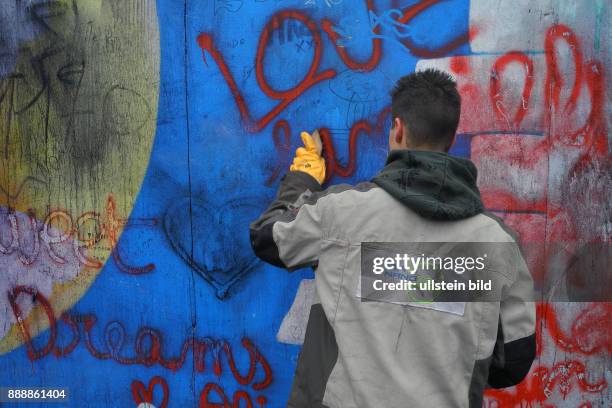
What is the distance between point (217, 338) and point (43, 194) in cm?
108

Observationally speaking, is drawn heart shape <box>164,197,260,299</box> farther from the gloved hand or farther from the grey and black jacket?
the grey and black jacket

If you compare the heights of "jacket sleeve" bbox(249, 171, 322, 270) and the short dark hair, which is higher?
the short dark hair

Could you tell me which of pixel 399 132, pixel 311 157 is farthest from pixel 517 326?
pixel 311 157

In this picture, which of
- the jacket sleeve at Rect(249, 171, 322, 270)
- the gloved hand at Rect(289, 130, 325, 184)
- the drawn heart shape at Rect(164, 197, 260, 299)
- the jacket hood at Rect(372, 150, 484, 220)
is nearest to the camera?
the jacket hood at Rect(372, 150, 484, 220)

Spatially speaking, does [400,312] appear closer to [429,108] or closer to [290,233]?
[290,233]

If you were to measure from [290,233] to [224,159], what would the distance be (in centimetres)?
98

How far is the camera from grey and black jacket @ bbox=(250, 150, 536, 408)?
1.84m

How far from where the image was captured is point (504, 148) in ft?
8.91

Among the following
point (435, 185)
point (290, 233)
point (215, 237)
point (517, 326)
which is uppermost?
point (435, 185)

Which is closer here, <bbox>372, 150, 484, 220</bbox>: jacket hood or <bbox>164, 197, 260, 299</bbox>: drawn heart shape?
<bbox>372, 150, 484, 220</bbox>: jacket hood

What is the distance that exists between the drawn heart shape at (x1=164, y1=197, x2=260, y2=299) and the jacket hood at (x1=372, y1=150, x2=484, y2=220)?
1.10 m

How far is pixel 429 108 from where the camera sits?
1.97 meters

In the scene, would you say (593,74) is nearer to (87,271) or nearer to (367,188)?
(367,188)

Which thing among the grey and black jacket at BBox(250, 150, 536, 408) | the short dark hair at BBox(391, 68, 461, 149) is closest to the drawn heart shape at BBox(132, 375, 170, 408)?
the grey and black jacket at BBox(250, 150, 536, 408)
